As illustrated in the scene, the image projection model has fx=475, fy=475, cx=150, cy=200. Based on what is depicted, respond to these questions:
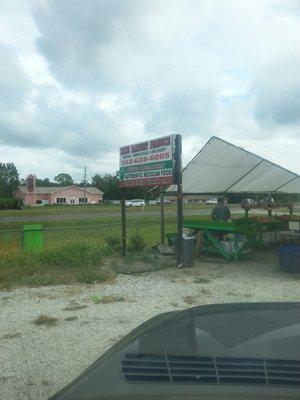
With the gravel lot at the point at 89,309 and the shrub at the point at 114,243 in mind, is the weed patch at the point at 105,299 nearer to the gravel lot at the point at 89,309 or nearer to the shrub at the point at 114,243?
the gravel lot at the point at 89,309

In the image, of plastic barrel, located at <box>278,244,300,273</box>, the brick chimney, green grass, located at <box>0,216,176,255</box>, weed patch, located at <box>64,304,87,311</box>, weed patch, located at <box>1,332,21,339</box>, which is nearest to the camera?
weed patch, located at <box>1,332,21,339</box>

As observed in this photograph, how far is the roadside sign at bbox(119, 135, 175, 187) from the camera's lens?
504 inches

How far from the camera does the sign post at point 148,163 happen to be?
12797mm

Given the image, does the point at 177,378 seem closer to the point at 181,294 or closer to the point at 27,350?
the point at 27,350

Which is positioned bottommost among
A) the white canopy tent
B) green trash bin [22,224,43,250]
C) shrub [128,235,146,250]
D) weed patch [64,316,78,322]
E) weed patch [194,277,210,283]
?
weed patch [64,316,78,322]

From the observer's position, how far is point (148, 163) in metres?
13.6

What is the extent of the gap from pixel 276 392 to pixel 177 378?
17.5 inches

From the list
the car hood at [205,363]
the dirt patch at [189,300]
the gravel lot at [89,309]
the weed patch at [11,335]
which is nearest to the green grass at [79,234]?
the gravel lot at [89,309]

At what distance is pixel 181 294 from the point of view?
9.12 metres

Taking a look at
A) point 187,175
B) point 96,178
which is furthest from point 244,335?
point 96,178

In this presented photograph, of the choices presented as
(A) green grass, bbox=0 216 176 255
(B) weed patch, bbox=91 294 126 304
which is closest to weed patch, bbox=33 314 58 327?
(B) weed patch, bbox=91 294 126 304

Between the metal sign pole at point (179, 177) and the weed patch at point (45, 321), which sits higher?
the metal sign pole at point (179, 177)

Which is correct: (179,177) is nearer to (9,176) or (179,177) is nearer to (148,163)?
(148,163)

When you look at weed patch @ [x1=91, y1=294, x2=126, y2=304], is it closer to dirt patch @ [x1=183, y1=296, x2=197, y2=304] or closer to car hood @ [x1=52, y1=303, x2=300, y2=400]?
dirt patch @ [x1=183, y1=296, x2=197, y2=304]
